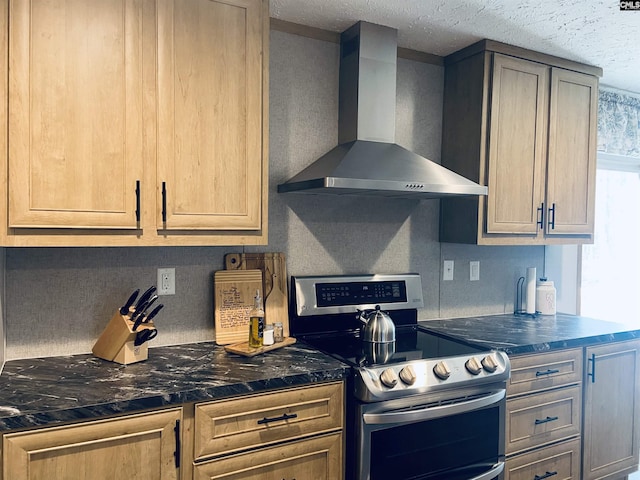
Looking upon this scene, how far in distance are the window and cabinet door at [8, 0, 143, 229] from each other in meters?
3.05

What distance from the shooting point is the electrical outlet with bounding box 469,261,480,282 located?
2.92 metres

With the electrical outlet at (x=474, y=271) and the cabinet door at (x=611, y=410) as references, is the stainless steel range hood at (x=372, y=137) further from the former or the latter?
the cabinet door at (x=611, y=410)

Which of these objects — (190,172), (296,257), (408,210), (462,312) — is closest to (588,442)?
(462,312)

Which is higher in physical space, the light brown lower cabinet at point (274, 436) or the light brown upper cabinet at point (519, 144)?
the light brown upper cabinet at point (519, 144)

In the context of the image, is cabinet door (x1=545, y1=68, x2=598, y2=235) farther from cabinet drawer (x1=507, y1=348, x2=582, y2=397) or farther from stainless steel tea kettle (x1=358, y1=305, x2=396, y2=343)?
stainless steel tea kettle (x1=358, y1=305, x2=396, y2=343)

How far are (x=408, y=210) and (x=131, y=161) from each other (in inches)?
59.1

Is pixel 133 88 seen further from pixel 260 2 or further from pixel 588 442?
pixel 588 442

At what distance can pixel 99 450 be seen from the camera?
4.84 ft

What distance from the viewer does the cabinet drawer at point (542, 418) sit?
2.25 meters

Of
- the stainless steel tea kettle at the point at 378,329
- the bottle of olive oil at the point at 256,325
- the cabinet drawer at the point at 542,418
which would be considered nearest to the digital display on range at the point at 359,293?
the stainless steel tea kettle at the point at 378,329

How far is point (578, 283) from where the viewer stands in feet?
11.0

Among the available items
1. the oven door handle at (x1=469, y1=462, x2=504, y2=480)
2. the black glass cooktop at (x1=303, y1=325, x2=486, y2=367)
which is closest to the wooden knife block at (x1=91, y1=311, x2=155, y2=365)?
the black glass cooktop at (x1=303, y1=325, x2=486, y2=367)

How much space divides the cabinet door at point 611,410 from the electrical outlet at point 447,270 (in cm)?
78

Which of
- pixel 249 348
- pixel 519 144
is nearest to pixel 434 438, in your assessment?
pixel 249 348
